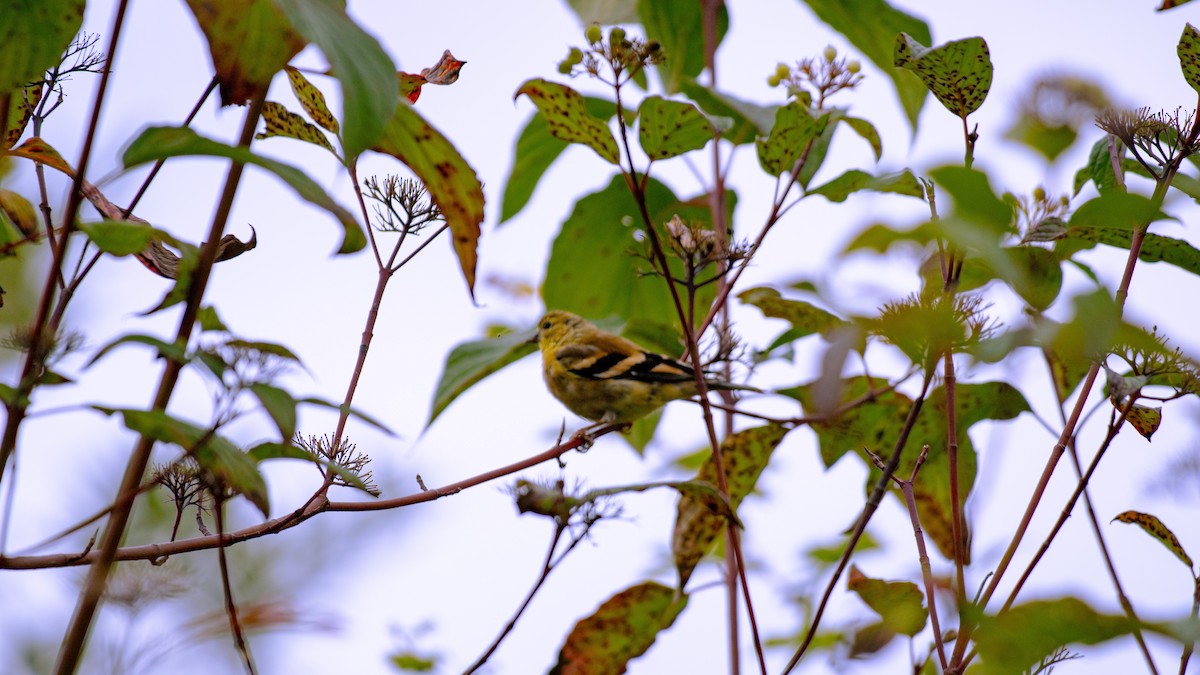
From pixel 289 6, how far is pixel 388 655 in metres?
1.40

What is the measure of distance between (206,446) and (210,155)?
150mm

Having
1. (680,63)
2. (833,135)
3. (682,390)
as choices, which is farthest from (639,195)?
(682,390)

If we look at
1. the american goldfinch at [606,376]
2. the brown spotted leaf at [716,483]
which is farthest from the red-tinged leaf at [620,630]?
the american goldfinch at [606,376]

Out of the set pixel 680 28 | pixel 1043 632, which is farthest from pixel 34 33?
pixel 680 28

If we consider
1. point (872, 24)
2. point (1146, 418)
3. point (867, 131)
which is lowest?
point (1146, 418)

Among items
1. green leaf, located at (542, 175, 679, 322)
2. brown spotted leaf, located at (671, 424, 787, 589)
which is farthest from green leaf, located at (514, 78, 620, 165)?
green leaf, located at (542, 175, 679, 322)

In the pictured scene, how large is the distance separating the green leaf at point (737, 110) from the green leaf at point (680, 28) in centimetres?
33

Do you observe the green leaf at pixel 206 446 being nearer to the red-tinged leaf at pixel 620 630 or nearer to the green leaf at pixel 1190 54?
the red-tinged leaf at pixel 620 630

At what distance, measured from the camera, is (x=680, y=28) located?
67.4 inches

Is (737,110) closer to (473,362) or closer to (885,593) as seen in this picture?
(473,362)

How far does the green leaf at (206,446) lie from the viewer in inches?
19.6

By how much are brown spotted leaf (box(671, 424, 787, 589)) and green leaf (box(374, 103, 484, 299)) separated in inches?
19.4

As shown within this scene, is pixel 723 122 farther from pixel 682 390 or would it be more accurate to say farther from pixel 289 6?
pixel 682 390

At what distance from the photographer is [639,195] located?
0.88 m
